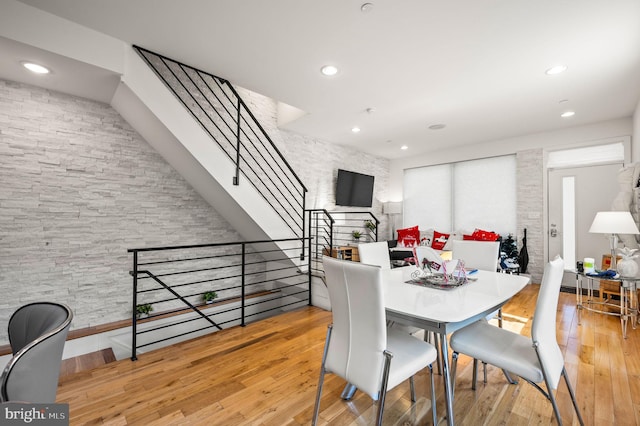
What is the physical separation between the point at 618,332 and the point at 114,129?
596 centimetres

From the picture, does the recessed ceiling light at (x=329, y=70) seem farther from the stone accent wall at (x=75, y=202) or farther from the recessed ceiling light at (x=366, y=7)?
the stone accent wall at (x=75, y=202)

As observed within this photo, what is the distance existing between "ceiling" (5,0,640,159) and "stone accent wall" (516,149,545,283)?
1129 mm

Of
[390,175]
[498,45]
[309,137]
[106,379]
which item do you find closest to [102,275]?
[106,379]

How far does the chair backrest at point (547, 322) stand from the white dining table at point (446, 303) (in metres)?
0.20

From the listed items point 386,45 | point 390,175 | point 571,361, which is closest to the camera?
point 571,361

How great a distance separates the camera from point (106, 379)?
211 cm

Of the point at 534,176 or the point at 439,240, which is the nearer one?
the point at 534,176

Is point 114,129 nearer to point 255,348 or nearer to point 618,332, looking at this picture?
point 255,348

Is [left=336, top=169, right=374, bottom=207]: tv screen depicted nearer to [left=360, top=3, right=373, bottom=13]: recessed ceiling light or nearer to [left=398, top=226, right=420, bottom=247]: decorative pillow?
[left=398, top=226, right=420, bottom=247]: decorative pillow

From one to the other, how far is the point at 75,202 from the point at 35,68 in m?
1.34

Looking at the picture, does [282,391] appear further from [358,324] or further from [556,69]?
[556,69]

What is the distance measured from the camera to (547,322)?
150 cm

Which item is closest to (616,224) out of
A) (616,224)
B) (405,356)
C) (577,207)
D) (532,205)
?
(616,224)

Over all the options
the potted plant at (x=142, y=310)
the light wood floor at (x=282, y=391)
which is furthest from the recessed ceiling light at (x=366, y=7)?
the potted plant at (x=142, y=310)
